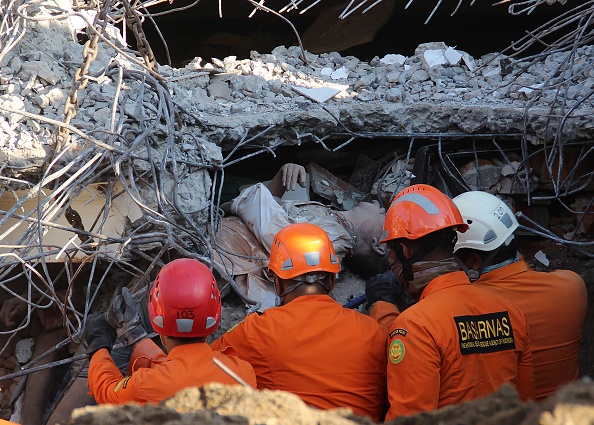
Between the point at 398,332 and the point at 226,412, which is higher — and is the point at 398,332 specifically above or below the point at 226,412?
below

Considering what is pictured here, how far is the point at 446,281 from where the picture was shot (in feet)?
11.1

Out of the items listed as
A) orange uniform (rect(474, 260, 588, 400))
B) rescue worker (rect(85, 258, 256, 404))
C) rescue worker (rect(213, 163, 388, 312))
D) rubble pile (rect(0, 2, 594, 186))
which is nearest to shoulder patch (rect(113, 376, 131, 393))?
rescue worker (rect(85, 258, 256, 404))

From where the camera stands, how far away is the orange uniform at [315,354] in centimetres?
326

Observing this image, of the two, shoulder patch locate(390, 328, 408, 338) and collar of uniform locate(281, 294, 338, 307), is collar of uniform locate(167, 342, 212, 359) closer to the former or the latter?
collar of uniform locate(281, 294, 338, 307)

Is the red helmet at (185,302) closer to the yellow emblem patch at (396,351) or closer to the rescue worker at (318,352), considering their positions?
the rescue worker at (318,352)

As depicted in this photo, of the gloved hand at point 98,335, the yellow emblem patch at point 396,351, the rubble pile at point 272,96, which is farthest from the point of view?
the rubble pile at point 272,96

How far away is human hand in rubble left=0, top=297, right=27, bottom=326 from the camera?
5.09 meters

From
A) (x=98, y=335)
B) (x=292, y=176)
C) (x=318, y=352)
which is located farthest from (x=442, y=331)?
(x=292, y=176)

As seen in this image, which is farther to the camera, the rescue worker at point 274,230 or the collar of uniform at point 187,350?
the rescue worker at point 274,230

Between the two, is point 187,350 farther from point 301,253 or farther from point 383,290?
point 383,290

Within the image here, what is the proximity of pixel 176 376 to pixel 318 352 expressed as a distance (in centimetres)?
70

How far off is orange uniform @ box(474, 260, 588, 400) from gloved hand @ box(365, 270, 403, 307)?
515 millimetres

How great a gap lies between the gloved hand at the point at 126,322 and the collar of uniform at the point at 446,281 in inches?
54.2

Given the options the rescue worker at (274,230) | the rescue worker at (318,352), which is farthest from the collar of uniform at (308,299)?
the rescue worker at (274,230)
